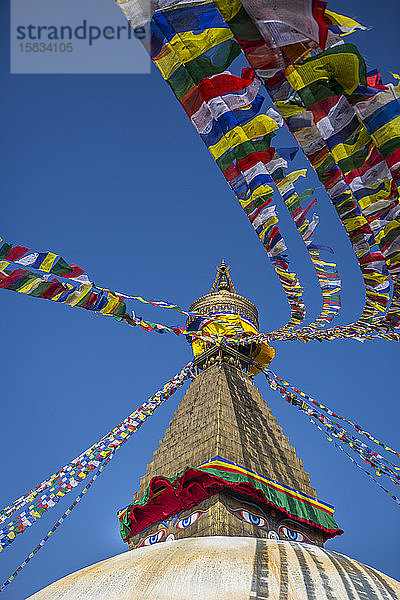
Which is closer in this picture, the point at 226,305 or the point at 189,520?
the point at 189,520

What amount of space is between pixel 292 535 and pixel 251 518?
1.10 metres

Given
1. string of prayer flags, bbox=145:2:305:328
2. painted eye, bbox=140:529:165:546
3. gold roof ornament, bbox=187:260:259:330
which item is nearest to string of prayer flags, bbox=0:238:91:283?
string of prayer flags, bbox=145:2:305:328

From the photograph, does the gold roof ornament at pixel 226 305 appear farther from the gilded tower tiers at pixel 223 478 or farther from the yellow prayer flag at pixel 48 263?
the yellow prayer flag at pixel 48 263

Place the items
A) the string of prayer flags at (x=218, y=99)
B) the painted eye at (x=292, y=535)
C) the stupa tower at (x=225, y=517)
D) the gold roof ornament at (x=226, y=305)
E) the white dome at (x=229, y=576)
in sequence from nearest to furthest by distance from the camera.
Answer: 1. the string of prayer flags at (x=218, y=99)
2. the white dome at (x=229, y=576)
3. the stupa tower at (x=225, y=517)
4. the painted eye at (x=292, y=535)
5. the gold roof ornament at (x=226, y=305)

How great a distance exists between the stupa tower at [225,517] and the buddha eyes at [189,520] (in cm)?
2

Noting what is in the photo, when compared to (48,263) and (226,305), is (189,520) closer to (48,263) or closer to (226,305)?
(48,263)

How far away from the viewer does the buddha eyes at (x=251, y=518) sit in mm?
8531

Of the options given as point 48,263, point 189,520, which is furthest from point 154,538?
point 48,263

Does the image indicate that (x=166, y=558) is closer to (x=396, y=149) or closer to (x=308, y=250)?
(x=308, y=250)

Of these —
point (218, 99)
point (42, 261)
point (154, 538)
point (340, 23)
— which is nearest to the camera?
point (340, 23)

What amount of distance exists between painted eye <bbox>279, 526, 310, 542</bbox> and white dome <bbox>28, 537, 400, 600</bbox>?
6.44 ft

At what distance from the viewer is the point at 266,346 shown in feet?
46.3

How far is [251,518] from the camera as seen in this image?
339 inches

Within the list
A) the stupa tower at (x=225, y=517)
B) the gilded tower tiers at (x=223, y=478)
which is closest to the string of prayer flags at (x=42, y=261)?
the gilded tower tiers at (x=223, y=478)
